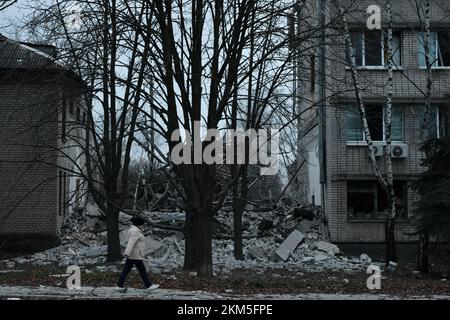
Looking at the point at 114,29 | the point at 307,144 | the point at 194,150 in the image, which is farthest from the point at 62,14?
the point at 307,144

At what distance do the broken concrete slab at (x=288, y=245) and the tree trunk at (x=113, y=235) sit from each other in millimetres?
5418

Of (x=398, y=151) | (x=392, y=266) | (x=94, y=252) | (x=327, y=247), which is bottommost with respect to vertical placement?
(x=392, y=266)

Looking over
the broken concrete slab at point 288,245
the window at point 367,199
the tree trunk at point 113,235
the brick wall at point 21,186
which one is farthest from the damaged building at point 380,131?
the brick wall at point 21,186

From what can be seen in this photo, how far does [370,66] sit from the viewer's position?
24.9 metres

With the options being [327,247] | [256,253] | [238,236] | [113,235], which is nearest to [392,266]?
[327,247]

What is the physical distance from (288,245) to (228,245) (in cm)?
291

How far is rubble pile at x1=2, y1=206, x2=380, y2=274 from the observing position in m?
20.0

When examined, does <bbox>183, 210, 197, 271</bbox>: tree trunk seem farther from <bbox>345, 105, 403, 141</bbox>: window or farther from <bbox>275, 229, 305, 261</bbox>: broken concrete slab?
<bbox>345, 105, 403, 141</bbox>: window

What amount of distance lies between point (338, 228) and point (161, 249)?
6.95 m

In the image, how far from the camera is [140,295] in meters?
11.3

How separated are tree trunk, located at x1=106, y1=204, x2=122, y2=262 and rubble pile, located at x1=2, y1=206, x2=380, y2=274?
1.43 ft

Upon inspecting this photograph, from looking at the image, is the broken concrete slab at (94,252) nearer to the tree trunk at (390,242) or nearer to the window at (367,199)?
the window at (367,199)

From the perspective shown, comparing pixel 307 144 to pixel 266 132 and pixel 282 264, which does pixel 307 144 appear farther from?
pixel 266 132

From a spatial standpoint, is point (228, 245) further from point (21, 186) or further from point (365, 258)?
point (21, 186)
